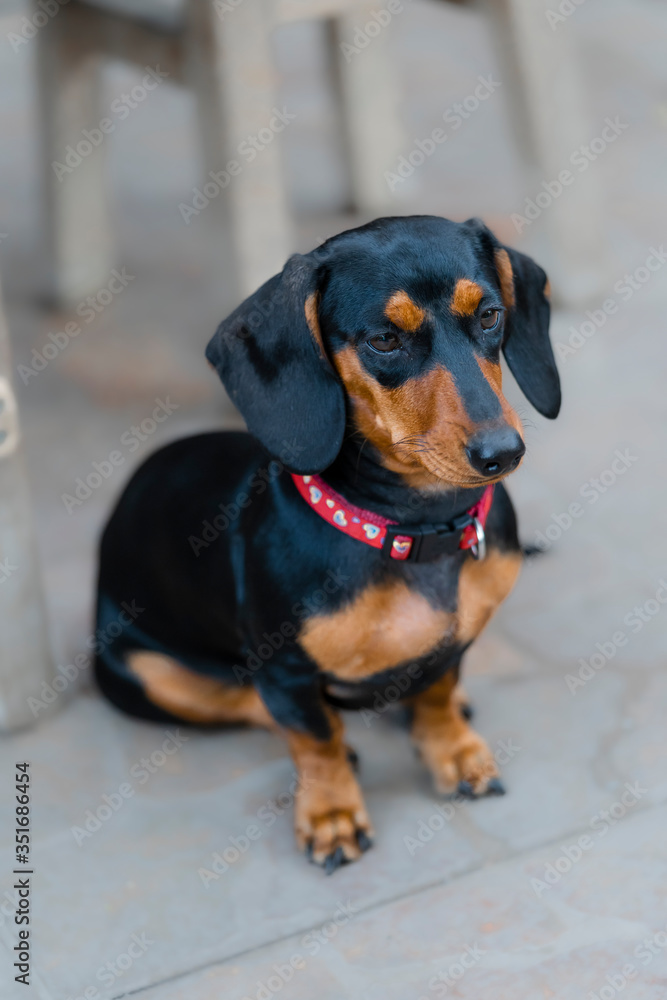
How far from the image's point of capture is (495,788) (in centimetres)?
274

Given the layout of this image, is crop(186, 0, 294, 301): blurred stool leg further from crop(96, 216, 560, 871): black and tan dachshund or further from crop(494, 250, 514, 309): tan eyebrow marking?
crop(494, 250, 514, 309): tan eyebrow marking

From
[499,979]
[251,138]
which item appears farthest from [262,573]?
[251,138]

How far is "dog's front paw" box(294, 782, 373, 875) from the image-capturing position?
260 cm

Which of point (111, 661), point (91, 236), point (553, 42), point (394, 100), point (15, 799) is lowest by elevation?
point (15, 799)

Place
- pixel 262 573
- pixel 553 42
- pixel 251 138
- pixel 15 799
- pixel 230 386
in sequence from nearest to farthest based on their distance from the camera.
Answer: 1. pixel 230 386
2. pixel 262 573
3. pixel 15 799
4. pixel 251 138
5. pixel 553 42

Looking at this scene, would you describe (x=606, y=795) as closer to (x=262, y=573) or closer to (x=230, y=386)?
(x=262, y=573)

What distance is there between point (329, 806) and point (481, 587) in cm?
62

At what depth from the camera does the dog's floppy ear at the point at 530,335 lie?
2.34 metres

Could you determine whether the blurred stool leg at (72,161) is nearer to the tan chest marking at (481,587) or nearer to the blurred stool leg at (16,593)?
the blurred stool leg at (16,593)

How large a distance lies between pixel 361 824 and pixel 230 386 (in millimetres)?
1069

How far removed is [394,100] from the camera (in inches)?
190

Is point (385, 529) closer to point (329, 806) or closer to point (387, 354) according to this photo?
point (387, 354)

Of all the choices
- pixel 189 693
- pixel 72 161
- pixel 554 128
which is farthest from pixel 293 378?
pixel 72 161

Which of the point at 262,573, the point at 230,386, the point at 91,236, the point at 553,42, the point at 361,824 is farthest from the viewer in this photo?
the point at 91,236
